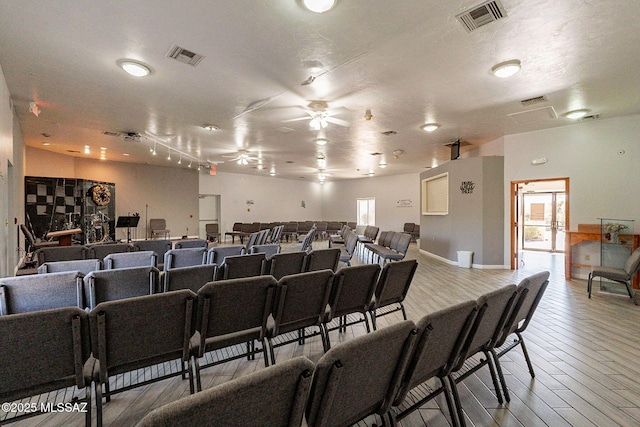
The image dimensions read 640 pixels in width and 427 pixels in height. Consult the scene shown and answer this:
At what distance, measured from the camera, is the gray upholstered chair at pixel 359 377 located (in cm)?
105

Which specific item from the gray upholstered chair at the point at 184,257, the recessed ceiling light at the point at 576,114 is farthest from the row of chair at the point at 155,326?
the recessed ceiling light at the point at 576,114

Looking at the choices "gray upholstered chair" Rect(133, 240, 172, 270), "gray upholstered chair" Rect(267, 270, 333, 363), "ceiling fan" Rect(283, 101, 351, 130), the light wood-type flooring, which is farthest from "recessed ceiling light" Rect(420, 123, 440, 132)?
"gray upholstered chair" Rect(133, 240, 172, 270)

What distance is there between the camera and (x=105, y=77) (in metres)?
4.00

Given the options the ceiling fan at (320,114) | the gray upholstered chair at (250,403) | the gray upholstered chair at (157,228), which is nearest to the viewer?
the gray upholstered chair at (250,403)

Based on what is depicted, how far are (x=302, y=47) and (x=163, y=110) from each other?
3416 mm

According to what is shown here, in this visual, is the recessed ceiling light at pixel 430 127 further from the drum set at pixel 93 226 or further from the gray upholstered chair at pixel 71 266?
the drum set at pixel 93 226

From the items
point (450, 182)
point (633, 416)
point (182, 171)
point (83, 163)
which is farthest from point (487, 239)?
point (83, 163)

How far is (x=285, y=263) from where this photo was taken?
3.59 meters

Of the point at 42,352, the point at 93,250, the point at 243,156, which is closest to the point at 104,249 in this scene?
the point at 93,250

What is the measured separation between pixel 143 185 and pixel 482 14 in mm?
12471

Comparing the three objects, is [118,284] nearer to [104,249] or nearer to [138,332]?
[138,332]

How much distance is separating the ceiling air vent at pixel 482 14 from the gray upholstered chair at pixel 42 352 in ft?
12.2

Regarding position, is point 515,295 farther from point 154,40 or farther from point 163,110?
point 163,110

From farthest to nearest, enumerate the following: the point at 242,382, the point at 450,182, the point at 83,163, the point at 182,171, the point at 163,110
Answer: the point at 182,171 < the point at 83,163 < the point at 450,182 < the point at 163,110 < the point at 242,382
